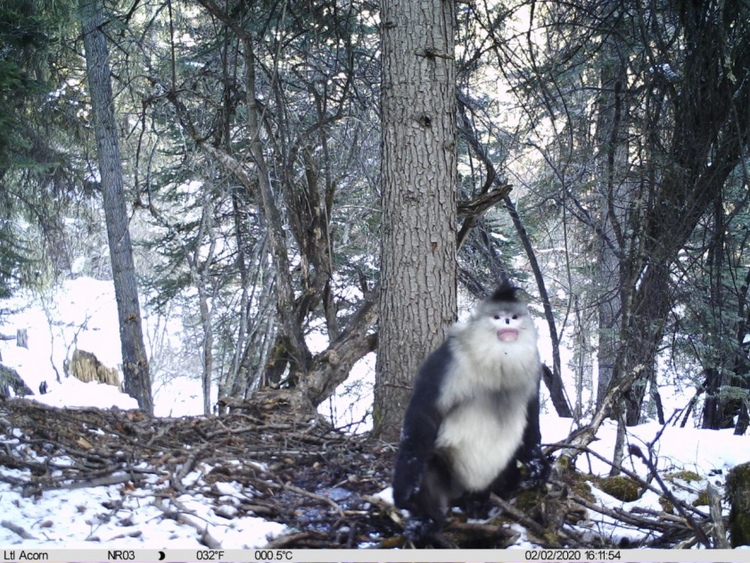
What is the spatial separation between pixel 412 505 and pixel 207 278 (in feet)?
28.3

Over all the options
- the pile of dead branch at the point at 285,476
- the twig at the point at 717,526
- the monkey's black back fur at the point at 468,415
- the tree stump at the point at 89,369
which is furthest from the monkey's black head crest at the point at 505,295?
the tree stump at the point at 89,369

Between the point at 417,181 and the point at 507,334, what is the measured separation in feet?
5.48

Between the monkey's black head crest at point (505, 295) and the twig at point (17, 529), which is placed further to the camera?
the monkey's black head crest at point (505, 295)

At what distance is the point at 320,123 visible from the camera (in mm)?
6117

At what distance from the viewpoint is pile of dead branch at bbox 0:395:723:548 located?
122 inches

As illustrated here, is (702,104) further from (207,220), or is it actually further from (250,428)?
(207,220)

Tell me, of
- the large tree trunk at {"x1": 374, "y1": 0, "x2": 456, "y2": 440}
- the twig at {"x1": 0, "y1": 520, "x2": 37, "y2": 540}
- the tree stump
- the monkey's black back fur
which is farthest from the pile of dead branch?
the tree stump

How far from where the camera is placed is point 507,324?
2.88m

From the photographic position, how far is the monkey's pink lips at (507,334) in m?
2.86

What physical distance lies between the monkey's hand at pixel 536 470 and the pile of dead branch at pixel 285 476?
0.21 feet

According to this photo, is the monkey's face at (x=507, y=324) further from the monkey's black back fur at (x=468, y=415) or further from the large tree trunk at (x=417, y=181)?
the large tree trunk at (x=417, y=181)

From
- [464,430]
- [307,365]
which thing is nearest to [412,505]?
[464,430]

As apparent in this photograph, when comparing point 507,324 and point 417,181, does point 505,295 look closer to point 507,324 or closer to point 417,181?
point 507,324

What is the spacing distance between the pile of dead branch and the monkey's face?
0.91 m
